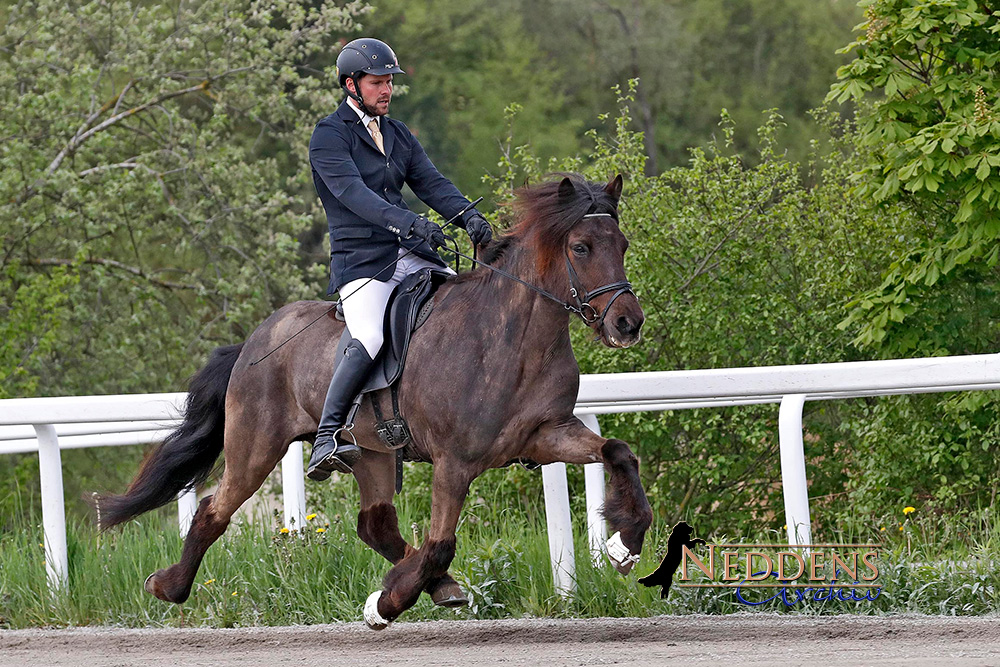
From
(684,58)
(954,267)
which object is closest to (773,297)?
(954,267)

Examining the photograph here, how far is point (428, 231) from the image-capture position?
5.59 m

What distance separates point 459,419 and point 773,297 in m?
4.50

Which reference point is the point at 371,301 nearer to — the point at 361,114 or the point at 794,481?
the point at 361,114

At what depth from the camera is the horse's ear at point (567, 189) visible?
535cm

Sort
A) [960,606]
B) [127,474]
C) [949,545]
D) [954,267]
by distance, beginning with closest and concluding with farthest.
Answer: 1. [960,606]
2. [949,545]
3. [954,267]
4. [127,474]

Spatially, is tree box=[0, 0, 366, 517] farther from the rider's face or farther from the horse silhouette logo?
the horse silhouette logo

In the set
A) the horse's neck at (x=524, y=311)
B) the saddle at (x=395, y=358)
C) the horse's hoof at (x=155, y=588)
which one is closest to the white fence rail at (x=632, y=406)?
the horse's hoof at (x=155, y=588)

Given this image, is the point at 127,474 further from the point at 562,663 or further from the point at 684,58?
the point at 684,58

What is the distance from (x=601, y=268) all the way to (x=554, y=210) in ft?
1.17

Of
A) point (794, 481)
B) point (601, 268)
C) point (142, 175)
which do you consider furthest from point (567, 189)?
point (142, 175)

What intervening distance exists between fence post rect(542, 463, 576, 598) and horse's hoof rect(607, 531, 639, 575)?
3.80 feet

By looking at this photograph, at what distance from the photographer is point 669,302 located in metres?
9.41

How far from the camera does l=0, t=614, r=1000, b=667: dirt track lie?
519 centimetres

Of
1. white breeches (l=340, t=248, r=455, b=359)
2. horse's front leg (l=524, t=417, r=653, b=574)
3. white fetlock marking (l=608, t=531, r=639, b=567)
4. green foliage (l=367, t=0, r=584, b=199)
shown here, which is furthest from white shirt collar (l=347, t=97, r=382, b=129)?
green foliage (l=367, t=0, r=584, b=199)
